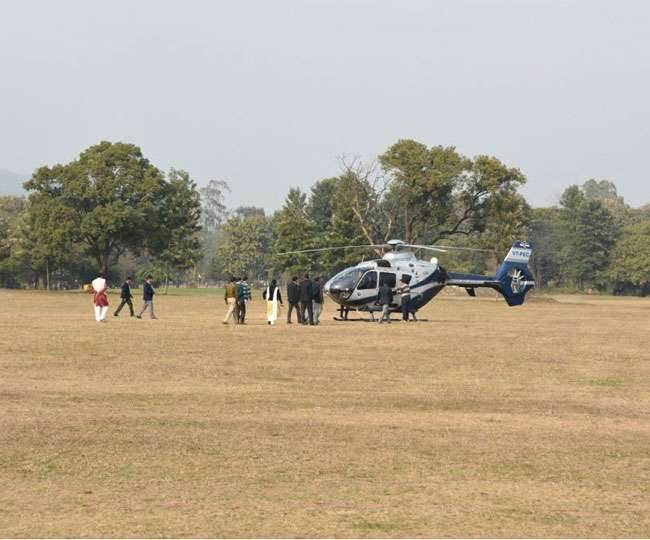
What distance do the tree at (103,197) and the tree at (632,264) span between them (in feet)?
220

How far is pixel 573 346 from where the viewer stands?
108 ft

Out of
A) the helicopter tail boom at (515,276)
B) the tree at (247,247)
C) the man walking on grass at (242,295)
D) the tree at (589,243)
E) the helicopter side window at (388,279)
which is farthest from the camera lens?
the tree at (247,247)

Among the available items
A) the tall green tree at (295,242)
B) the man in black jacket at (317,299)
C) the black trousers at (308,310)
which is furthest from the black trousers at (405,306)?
the tall green tree at (295,242)

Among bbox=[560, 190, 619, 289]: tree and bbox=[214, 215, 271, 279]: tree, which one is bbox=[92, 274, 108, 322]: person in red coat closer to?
bbox=[560, 190, 619, 289]: tree

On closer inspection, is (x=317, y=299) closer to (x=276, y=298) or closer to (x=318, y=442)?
(x=276, y=298)

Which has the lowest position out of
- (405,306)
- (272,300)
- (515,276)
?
(405,306)

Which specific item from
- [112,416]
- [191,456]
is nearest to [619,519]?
[191,456]

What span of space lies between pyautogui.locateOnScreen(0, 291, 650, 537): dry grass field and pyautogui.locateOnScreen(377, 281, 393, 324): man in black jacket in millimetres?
14786

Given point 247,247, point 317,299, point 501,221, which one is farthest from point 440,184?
point 247,247

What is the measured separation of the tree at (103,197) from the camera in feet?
293

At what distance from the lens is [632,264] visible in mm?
139625

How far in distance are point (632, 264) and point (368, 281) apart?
101 meters

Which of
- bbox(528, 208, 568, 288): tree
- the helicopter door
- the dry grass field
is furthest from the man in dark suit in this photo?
bbox(528, 208, 568, 288): tree

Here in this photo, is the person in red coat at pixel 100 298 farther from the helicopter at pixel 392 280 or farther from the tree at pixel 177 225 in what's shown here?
the tree at pixel 177 225
